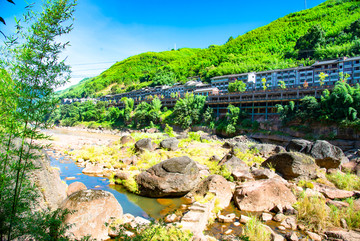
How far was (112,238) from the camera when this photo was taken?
7.14 metres

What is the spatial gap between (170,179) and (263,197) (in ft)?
14.9

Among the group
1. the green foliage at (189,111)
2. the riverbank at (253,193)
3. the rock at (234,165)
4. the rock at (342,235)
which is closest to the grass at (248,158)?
the riverbank at (253,193)

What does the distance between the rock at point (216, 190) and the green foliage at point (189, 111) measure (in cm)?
3851

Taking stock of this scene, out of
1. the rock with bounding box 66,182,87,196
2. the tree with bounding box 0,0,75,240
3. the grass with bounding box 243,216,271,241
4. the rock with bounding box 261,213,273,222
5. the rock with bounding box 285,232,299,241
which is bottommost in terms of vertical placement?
the rock with bounding box 261,213,273,222

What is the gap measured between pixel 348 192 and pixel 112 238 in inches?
446

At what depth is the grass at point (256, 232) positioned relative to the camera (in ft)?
22.6

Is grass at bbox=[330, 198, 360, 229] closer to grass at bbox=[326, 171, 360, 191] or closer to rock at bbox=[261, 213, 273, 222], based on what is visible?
rock at bbox=[261, 213, 273, 222]

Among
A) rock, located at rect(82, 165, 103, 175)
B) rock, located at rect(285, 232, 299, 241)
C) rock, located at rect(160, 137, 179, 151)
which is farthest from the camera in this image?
rock, located at rect(160, 137, 179, 151)

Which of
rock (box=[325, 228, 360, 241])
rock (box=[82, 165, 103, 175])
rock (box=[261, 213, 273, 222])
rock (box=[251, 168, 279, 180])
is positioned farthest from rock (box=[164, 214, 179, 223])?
rock (box=[82, 165, 103, 175])

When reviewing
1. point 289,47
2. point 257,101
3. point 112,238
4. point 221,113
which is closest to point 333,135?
point 257,101

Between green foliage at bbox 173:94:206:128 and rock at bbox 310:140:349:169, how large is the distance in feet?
111

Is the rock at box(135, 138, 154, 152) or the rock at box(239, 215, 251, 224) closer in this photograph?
the rock at box(239, 215, 251, 224)

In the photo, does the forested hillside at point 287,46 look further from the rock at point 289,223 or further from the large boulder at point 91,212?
the large boulder at point 91,212

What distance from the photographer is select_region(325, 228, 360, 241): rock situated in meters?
6.85
